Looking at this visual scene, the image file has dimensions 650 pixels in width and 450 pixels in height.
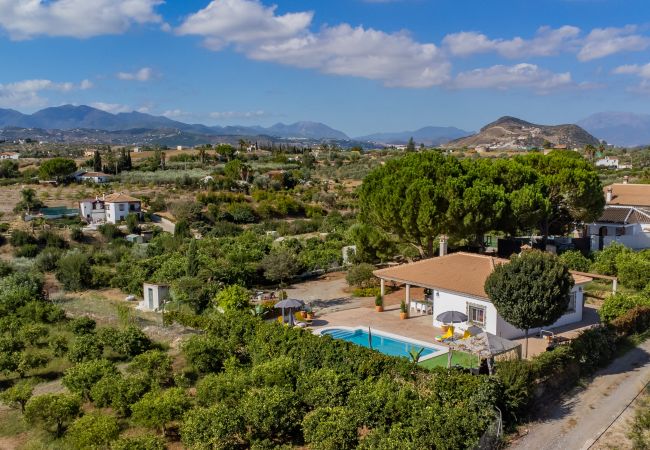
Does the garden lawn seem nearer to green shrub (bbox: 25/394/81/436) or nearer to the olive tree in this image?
Answer: the olive tree

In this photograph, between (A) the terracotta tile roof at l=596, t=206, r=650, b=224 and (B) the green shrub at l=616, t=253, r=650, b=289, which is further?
(A) the terracotta tile roof at l=596, t=206, r=650, b=224

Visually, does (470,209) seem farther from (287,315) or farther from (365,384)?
(365,384)

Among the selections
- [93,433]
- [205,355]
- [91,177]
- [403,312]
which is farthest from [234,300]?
[91,177]

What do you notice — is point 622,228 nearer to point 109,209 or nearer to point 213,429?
point 213,429

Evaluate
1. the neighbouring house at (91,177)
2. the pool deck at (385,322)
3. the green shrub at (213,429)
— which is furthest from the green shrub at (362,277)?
the neighbouring house at (91,177)

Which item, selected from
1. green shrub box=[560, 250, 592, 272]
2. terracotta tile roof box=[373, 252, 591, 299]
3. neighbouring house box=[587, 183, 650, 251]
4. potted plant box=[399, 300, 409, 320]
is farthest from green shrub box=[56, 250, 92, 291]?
neighbouring house box=[587, 183, 650, 251]

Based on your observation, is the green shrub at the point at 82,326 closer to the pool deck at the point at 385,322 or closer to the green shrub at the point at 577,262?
the pool deck at the point at 385,322

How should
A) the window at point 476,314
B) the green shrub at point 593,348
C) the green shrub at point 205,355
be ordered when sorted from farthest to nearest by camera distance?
the window at point 476,314
the green shrub at point 205,355
the green shrub at point 593,348
